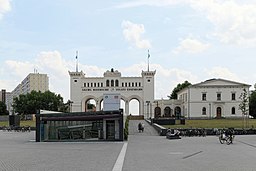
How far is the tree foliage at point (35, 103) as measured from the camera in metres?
136

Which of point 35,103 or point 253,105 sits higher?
point 35,103

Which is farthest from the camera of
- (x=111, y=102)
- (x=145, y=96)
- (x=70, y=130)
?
(x=145, y=96)

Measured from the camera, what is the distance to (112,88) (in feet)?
456

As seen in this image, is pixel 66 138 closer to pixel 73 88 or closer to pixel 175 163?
pixel 175 163

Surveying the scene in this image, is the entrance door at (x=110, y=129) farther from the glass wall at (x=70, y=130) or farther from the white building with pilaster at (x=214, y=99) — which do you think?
the white building with pilaster at (x=214, y=99)

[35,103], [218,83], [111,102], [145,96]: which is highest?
[218,83]

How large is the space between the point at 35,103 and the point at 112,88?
2331 centimetres

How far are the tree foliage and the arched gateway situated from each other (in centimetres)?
577

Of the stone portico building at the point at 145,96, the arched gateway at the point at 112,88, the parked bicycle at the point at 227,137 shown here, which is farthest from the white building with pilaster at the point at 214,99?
the parked bicycle at the point at 227,137

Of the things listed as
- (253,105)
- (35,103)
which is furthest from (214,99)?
(35,103)

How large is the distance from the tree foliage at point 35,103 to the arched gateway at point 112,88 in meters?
5.77

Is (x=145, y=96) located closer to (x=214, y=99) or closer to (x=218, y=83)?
(x=214, y=99)

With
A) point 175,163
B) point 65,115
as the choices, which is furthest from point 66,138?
point 175,163

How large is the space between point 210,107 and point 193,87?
25.0 feet
